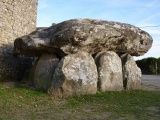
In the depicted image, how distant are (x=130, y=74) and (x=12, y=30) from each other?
15.8ft

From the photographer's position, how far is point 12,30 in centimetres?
1098

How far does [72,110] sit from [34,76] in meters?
3.03

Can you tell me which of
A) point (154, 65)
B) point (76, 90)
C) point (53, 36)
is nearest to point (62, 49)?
point (53, 36)

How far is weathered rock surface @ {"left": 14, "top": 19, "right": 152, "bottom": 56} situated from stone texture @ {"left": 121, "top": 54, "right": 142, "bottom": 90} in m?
0.31

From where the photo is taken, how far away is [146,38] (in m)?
10.7

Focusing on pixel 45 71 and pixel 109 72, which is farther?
pixel 109 72

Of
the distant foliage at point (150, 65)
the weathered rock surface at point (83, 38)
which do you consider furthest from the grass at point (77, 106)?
the distant foliage at point (150, 65)

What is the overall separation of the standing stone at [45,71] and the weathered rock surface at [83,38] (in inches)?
11.5

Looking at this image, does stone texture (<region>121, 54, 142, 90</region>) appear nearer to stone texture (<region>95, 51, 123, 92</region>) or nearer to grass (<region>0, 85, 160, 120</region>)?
stone texture (<region>95, 51, 123, 92</region>)

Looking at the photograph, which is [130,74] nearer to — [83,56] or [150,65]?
[83,56]

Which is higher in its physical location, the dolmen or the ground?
the dolmen

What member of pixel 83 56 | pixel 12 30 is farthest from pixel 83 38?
pixel 12 30

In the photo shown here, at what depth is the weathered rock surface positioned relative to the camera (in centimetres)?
849

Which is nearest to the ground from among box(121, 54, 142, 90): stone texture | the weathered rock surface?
box(121, 54, 142, 90): stone texture
